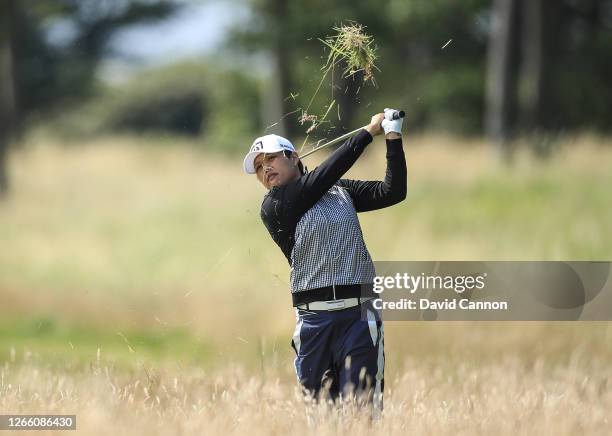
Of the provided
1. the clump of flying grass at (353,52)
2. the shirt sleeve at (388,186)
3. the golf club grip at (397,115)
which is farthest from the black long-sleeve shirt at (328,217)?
the clump of flying grass at (353,52)

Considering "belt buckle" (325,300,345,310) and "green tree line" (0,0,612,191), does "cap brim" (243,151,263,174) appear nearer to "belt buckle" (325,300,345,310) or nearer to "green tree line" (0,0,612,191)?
"belt buckle" (325,300,345,310)

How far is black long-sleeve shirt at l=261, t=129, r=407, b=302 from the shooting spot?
603cm

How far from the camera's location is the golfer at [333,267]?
6.04 meters

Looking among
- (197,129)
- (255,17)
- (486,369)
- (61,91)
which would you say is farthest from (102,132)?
(486,369)

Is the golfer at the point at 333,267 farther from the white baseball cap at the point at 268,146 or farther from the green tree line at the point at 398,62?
the green tree line at the point at 398,62

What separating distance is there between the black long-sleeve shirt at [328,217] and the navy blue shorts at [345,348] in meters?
0.16

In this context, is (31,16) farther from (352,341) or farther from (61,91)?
(352,341)

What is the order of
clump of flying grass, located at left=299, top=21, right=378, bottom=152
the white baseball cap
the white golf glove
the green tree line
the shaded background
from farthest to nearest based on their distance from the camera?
the green tree line
the shaded background
clump of flying grass, located at left=299, top=21, right=378, bottom=152
the white baseball cap
the white golf glove

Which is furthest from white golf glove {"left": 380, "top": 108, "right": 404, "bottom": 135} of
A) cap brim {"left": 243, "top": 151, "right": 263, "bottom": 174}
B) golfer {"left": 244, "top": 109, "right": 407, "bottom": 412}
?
cap brim {"left": 243, "top": 151, "right": 263, "bottom": 174}

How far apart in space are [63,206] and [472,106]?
1692cm

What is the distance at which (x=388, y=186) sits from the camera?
6.20m

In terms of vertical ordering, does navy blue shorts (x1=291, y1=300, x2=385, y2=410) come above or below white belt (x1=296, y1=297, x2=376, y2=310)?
below

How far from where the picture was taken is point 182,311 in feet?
49.5

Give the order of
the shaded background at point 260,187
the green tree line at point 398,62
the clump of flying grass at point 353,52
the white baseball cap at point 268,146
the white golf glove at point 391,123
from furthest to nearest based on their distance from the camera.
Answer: the green tree line at point 398,62 → the shaded background at point 260,187 → the clump of flying grass at point 353,52 → the white baseball cap at point 268,146 → the white golf glove at point 391,123
